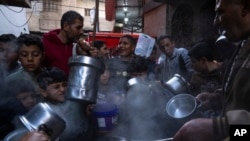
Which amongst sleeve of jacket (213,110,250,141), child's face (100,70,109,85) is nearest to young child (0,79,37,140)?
child's face (100,70,109,85)

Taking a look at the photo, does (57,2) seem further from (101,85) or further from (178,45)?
(101,85)

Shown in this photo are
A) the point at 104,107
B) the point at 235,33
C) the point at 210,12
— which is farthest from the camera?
the point at 210,12

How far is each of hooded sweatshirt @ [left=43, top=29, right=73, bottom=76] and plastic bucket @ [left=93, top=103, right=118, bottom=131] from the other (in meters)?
1.08

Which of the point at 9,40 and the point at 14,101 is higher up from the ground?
the point at 9,40

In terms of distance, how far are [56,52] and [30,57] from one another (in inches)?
23.3

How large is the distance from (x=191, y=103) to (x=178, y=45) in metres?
5.93

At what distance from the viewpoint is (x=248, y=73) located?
133 centimetres

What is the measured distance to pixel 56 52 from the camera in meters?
3.78

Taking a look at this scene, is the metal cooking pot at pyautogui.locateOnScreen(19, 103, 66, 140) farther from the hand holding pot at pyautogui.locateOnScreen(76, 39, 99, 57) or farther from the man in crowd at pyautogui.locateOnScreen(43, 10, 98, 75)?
the man in crowd at pyautogui.locateOnScreen(43, 10, 98, 75)

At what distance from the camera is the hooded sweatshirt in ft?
12.4

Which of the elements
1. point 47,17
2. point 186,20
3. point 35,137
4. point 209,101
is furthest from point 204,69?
point 47,17

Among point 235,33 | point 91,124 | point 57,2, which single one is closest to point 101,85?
point 91,124

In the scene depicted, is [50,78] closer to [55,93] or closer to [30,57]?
[55,93]

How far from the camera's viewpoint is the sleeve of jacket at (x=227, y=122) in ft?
3.97
